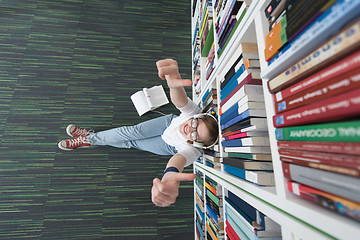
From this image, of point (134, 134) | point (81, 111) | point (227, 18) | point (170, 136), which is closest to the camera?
point (227, 18)

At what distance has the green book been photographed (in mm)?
307

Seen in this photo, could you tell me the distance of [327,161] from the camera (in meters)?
0.36

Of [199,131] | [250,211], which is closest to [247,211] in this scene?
[250,211]

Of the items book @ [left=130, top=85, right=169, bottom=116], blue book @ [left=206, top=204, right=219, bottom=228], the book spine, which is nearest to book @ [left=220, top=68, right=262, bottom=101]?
the book spine

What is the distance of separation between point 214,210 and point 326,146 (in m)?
1.00

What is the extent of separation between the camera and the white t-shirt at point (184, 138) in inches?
48.9

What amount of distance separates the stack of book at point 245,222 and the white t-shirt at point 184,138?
0.39 meters

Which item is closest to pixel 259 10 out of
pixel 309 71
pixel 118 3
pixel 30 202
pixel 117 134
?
pixel 309 71

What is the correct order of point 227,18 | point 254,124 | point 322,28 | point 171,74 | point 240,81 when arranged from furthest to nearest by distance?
point 171,74
point 227,18
point 240,81
point 254,124
point 322,28

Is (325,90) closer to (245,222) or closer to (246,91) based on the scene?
(246,91)

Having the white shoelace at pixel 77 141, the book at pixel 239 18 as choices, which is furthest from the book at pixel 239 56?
the white shoelace at pixel 77 141

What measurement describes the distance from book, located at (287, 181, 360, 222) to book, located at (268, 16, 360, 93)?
278 millimetres

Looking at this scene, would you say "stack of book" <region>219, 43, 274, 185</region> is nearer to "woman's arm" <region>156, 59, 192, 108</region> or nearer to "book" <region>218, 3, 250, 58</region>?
"book" <region>218, 3, 250, 58</region>

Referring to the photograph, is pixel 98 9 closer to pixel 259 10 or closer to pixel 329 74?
pixel 259 10
